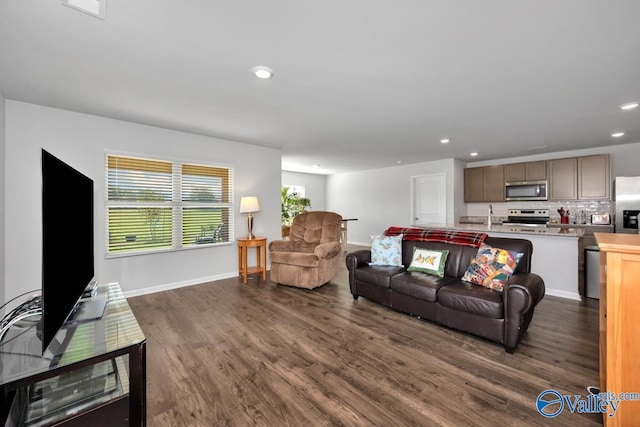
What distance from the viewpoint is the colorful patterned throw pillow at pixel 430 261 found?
3045 mm

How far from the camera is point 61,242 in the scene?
117 cm

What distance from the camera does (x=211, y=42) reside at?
1.89 m

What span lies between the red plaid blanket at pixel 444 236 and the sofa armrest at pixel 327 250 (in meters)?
0.86

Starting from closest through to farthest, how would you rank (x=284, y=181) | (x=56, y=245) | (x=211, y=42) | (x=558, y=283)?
(x=56, y=245) → (x=211, y=42) → (x=558, y=283) → (x=284, y=181)

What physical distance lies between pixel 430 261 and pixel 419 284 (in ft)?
1.38

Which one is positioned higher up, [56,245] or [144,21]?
[144,21]

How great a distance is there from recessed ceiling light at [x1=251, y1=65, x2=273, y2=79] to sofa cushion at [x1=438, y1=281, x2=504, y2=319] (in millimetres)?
2507

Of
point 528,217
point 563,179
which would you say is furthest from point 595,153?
point 528,217

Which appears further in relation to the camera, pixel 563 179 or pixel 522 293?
pixel 563 179

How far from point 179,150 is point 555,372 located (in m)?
4.77

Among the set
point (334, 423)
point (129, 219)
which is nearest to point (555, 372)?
point (334, 423)

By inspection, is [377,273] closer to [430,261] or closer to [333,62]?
[430,261]

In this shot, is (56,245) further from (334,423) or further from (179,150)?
(179,150)

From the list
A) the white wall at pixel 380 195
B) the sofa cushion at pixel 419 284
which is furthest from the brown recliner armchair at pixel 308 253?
the white wall at pixel 380 195
